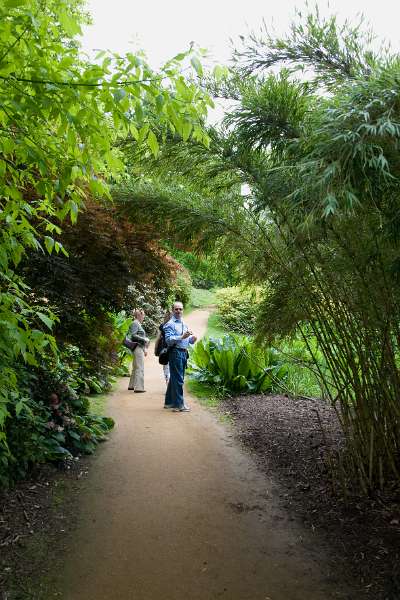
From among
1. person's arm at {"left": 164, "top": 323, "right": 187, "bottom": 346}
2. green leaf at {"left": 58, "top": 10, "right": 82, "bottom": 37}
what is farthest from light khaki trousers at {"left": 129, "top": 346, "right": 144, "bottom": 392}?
green leaf at {"left": 58, "top": 10, "right": 82, "bottom": 37}

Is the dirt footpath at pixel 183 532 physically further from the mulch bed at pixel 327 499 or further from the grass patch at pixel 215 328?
the grass patch at pixel 215 328

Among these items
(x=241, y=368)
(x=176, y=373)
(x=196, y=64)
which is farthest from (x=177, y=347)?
(x=196, y=64)

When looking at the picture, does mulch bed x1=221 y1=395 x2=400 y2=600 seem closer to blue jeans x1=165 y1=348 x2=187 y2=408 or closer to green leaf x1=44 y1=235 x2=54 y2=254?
blue jeans x1=165 y1=348 x2=187 y2=408

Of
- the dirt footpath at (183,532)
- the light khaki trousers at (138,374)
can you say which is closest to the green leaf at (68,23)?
the dirt footpath at (183,532)

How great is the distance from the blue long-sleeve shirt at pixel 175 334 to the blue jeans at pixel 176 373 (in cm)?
10

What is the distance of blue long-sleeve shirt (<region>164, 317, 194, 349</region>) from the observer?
6.66m

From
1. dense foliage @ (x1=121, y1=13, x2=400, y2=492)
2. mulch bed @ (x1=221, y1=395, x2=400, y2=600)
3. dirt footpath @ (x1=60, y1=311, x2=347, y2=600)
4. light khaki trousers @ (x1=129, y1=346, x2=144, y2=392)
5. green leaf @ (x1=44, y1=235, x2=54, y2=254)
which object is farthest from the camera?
light khaki trousers @ (x1=129, y1=346, x2=144, y2=392)

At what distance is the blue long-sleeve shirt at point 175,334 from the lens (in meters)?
6.66

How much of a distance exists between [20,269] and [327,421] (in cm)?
401

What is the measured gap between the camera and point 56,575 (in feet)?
9.62

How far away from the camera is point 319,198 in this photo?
231 cm

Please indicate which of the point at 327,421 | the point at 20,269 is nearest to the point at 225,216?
the point at 20,269

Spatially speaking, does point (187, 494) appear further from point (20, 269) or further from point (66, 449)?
point (20, 269)

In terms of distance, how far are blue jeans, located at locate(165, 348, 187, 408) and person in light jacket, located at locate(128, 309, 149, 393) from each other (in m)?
1.03
